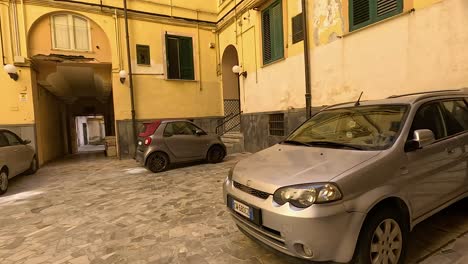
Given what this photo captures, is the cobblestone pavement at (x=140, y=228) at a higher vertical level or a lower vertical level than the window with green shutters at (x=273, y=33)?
lower

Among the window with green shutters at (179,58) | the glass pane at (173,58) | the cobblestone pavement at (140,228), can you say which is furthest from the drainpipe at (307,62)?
the glass pane at (173,58)

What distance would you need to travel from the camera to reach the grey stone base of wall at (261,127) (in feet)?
24.6

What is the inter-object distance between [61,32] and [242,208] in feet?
32.7

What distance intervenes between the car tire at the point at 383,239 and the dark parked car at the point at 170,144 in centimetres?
585

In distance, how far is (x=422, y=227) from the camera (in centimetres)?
306

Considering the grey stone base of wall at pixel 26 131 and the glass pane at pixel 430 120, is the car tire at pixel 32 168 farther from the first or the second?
the glass pane at pixel 430 120

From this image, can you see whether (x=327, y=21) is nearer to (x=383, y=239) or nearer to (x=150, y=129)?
(x=150, y=129)

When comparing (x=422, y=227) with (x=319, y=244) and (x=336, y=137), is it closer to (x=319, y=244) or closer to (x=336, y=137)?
(x=336, y=137)

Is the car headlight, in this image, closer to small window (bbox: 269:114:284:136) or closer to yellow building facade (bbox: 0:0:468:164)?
yellow building facade (bbox: 0:0:468:164)

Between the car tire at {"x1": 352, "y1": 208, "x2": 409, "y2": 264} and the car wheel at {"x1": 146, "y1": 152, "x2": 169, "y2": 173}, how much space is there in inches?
232

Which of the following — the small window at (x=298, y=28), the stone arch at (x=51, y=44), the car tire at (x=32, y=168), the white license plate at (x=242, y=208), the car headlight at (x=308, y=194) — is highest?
the stone arch at (x=51, y=44)

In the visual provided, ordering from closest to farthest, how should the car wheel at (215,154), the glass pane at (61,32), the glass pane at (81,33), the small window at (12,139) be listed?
the small window at (12,139)
the car wheel at (215,154)
the glass pane at (61,32)
the glass pane at (81,33)

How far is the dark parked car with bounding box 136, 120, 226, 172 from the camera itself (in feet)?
22.9

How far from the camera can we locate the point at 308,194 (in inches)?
76.0
